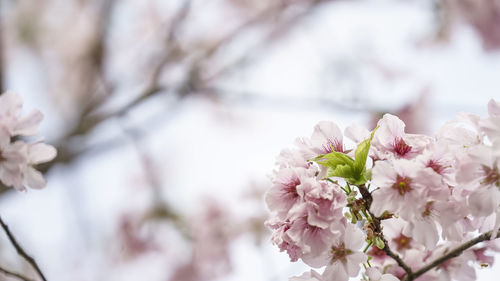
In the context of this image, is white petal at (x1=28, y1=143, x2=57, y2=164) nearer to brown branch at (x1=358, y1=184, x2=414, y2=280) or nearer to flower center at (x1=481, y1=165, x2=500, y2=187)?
brown branch at (x1=358, y1=184, x2=414, y2=280)

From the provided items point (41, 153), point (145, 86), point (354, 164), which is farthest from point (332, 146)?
point (145, 86)

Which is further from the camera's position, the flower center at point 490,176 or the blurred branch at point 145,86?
the blurred branch at point 145,86

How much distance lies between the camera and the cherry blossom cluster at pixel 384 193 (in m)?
0.42

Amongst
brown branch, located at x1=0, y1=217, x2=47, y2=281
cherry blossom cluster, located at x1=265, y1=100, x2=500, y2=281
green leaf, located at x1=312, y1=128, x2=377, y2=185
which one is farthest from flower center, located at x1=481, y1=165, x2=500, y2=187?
brown branch, located at x1=0, y1=217, x2=47, y2=281

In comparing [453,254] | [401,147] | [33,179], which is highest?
[33,179]

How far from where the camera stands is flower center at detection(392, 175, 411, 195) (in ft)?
1.40

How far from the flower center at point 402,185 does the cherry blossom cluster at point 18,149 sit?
399mm

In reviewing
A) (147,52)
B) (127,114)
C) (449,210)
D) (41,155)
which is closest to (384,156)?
(449,210)

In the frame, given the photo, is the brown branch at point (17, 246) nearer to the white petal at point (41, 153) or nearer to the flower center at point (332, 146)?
the white petal at point (41, 153)

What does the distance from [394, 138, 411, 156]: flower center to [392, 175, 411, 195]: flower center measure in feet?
0.16

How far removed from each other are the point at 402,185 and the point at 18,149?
1.42ft

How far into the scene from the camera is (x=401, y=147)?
0.47 metres

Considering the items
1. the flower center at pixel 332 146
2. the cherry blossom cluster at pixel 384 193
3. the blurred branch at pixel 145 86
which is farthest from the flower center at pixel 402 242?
the blurred branch at pixel 145 86

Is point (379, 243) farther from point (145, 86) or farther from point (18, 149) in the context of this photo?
point (145, 86)
